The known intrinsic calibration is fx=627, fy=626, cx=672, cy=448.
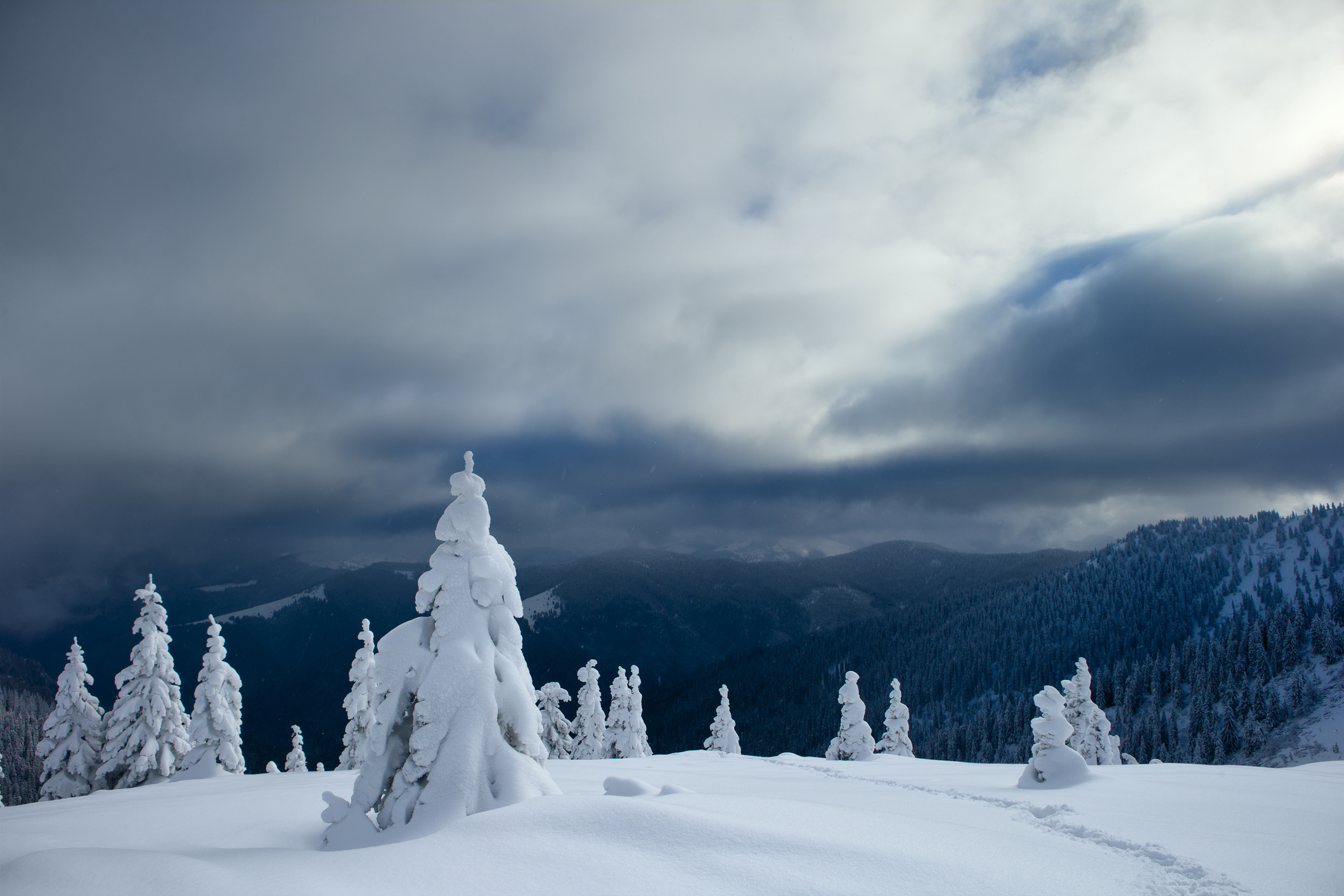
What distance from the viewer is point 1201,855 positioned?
8.54m

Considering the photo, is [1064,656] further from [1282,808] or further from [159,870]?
[159,870]

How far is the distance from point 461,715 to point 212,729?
1278 inches

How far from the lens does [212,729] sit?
35156 millimetres

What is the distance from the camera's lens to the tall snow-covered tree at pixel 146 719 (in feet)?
110

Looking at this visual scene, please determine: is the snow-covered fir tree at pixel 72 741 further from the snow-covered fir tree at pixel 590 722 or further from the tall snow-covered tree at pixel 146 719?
the snow-covered fir tree at pixel 590 722

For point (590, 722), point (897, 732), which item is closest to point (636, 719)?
point (590, 722)

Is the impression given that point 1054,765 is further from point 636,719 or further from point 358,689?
point 636,719

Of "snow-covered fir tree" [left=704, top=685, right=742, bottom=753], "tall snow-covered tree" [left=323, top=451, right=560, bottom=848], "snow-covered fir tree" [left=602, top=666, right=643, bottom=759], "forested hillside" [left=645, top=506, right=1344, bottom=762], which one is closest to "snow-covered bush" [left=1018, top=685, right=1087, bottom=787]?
"tall snow-covered tree" [left=323, top=451, right=560, bottom=848]

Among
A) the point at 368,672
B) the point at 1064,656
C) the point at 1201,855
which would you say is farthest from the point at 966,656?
the point at 1201,855

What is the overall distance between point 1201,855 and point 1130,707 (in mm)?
149034

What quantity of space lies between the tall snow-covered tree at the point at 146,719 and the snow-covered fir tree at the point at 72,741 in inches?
57.3

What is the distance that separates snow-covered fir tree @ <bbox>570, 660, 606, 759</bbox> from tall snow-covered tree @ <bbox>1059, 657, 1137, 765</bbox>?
32025 mm

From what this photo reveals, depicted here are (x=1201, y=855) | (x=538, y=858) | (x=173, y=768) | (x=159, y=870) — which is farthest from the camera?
(x=173, y=768)

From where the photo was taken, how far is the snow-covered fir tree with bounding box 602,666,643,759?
47406 mm
